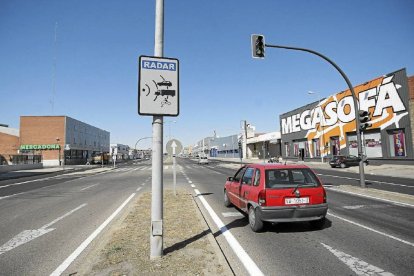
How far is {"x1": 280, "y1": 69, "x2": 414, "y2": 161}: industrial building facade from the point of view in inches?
1096

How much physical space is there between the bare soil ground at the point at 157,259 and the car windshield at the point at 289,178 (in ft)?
6.06

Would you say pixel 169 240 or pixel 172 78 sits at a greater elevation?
pixel 172 78

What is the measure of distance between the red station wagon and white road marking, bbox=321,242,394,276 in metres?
1.36

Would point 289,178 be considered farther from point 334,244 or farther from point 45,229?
point 45,229

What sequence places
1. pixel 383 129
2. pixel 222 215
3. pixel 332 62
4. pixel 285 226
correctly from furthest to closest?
pixel 383 129 → pixel 332 62 → pixel 222 215 → pixel 285 226

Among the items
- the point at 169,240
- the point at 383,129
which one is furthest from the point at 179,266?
the point at 383,129

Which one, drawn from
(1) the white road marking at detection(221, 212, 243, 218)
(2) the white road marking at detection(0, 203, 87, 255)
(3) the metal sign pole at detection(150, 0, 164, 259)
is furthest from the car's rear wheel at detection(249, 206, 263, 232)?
(2) the white road marking at detection(0, 203, 87, 255)

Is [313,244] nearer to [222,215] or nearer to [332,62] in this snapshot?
[222,215]

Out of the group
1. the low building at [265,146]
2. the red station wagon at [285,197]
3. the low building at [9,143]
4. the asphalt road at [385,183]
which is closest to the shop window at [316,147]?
the low building at [265,146]

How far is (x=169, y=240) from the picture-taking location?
5695mm

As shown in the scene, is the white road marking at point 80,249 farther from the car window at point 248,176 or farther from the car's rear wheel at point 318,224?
the car's rear wheel at point 318,224

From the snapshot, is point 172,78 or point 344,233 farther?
point 344,233

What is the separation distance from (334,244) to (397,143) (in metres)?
28.2

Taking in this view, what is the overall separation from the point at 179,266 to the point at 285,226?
12.3ft
